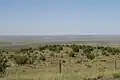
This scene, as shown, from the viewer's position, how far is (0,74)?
82.0 ft

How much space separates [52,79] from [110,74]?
628 cm

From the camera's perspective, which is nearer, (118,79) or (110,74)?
(118,79)

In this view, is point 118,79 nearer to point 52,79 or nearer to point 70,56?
point 52,79

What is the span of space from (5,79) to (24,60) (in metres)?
17.4

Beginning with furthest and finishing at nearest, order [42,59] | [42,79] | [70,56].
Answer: [70,56], [42,59], [42,79]

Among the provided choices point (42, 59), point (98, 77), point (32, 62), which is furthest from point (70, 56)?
point (98, 77)

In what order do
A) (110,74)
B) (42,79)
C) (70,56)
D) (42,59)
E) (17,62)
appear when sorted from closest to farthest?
(42,79) < (110,74) < (17,62) < (42,59) < (70,56)

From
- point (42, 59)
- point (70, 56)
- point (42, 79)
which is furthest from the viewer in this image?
point (70, 56)

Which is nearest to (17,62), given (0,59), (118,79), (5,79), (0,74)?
(0,59)

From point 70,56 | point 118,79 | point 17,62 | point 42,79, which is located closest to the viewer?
point 42,79

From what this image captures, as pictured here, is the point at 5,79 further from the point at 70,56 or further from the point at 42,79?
the point at 70,56

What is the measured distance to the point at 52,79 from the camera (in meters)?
20.5

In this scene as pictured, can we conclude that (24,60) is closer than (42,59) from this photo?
Yes

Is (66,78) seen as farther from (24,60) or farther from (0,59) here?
(24,60)
